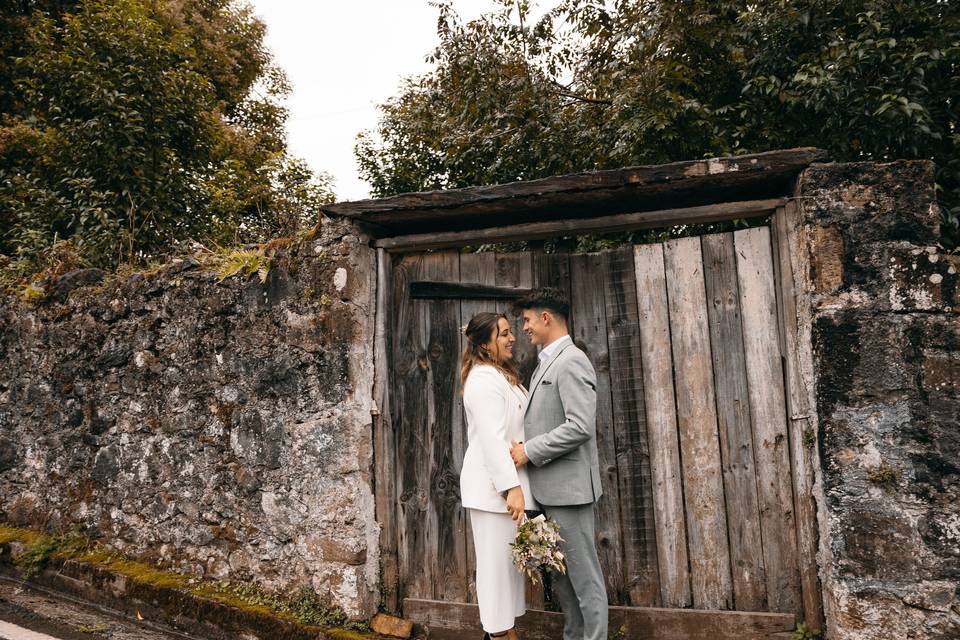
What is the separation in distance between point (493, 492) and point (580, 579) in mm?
590

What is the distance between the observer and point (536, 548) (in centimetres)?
301

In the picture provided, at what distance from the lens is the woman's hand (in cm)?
318

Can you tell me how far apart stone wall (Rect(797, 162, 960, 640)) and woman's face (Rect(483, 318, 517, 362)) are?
1533mm

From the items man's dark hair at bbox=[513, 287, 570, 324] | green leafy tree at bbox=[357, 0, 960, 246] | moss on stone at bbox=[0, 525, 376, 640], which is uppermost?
green leafy tree at bbox=[357, 0, 960, 246]

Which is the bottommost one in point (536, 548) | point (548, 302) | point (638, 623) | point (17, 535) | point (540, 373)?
point (638, 623)

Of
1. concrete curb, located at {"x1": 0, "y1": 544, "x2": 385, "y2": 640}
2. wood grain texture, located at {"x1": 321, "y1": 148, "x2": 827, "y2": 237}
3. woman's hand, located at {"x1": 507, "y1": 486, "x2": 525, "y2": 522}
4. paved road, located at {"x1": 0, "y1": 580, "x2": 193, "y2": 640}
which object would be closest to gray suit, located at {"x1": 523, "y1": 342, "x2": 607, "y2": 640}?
woman's hand, located at {"x1": 507, "y1": 486, "x2": 525, "y2": 522}

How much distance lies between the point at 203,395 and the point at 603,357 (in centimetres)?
285

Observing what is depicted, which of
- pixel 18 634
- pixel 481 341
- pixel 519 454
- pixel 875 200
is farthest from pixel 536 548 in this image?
pixel 18 634

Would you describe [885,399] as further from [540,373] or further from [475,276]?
[475,276]

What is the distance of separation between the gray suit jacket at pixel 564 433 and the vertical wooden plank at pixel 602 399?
46cm

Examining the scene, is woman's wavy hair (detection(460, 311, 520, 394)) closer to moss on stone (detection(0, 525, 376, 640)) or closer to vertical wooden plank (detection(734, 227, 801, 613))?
vertical wooden plank (detection(734, 227, 801, 613))

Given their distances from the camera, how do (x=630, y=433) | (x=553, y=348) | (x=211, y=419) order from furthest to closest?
(x=211, y=419)
(x=630, y=433)
(x=553, y=348)

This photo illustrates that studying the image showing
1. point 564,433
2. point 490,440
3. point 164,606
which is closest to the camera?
point 564,433

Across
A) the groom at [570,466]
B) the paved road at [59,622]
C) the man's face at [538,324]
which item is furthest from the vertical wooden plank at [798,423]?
the paved road at [59,622]
